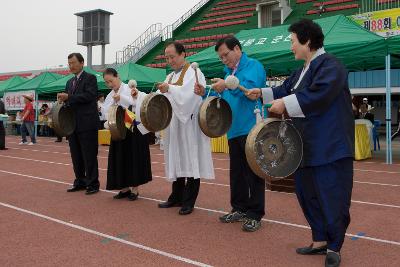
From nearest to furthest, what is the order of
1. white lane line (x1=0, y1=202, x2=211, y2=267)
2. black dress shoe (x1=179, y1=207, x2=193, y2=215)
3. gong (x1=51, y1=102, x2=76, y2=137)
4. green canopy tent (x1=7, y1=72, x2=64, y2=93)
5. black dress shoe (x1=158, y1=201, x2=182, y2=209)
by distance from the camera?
white lane line (x1=0, y1=202, x2=211, y2=267) < black dress shoe (x1=179, y1=207, x2=193, y2=215) < black dress shoe (x1=158, y1=201, x2=182, y2=209) < gong (x1=51, y1=102, x2=76, y2=137) < green canopy tent (x1=7, y1=72, x2=64, y2=93)

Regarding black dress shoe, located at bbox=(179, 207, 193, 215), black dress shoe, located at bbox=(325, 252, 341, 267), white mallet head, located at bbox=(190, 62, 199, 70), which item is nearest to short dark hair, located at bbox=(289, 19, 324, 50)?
white mallet head, located at bbox=(190, 62, 199, 70)

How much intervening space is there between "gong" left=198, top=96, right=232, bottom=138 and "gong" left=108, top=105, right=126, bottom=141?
4.72 ft

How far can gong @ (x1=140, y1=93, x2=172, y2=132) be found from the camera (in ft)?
14.1

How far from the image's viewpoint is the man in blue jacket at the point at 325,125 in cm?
286

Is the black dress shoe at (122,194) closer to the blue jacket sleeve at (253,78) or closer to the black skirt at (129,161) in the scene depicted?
the black skirt at (129,161)

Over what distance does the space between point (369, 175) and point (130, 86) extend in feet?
15.9

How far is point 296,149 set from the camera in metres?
3.11

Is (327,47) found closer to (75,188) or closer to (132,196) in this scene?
(132,196)

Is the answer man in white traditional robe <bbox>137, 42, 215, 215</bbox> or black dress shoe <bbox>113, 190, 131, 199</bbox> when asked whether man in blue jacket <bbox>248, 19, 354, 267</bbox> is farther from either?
black dress shoe <bbox>113, 190, 131, 199</bbox>

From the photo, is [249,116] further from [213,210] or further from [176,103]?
[213,210]

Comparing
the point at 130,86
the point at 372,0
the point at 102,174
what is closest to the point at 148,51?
the point at 372,0

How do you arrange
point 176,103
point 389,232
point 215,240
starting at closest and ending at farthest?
point 215,240, point 389,232, point 176,103

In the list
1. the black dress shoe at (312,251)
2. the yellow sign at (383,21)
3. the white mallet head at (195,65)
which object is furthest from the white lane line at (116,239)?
the yellow sign at (383,21)

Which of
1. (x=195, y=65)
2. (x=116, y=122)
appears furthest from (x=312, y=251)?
(x=116, y=122)
